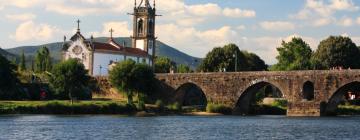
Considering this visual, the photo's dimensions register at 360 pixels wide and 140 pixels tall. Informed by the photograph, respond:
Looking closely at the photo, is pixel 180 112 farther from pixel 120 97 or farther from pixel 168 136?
pixel 168 136

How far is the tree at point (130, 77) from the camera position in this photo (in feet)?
329

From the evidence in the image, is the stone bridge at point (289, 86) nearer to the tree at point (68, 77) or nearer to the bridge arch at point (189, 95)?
the bridge arch at point (189, 95)

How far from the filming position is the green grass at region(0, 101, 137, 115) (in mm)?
86625

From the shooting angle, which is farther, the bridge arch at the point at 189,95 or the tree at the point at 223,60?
Answer: the tree at the point at 223,60

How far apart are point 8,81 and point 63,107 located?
34.0 feet

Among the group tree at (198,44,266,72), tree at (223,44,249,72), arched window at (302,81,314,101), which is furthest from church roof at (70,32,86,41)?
arched window at (302,81,314,101)

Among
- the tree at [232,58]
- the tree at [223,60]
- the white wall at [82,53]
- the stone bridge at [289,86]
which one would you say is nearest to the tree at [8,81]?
the stone bridge at [289,86]

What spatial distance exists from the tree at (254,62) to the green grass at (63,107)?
5037 centimetres

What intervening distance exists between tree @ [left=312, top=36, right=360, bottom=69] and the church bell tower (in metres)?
29.5

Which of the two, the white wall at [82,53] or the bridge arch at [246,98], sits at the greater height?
the white wall at [82,53]

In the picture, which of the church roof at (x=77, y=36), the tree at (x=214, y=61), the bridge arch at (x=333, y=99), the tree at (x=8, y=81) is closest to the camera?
the bridge arch at (x=333, y=99)

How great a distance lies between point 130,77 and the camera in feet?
328

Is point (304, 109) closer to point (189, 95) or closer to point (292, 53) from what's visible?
point (189, 95)

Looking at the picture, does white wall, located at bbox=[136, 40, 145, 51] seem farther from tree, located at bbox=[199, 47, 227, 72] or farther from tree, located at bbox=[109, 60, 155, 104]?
tree, located at bbox=[109, 60, 155, 104]
